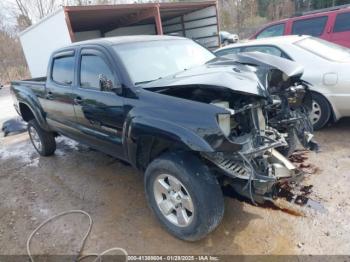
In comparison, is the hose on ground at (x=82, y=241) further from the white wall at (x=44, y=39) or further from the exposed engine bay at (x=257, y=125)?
the white wall at (x=44, y=39)

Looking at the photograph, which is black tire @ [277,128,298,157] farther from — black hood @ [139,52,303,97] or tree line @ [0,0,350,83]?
tree line @ [0,0,350,83]

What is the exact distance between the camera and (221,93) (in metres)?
Answer: 2.81

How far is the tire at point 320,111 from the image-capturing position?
475 cm

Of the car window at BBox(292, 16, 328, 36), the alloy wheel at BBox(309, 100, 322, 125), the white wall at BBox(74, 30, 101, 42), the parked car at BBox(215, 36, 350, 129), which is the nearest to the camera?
the parked car at BBox(215, 36, 350, 129)

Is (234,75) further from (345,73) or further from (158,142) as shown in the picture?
(345,73)

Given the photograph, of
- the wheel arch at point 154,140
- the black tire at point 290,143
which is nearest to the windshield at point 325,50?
the black tire at point 290,143

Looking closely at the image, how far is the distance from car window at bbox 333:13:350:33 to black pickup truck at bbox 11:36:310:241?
16.7ft

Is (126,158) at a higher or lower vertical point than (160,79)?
lower

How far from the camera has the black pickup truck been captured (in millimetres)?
2602

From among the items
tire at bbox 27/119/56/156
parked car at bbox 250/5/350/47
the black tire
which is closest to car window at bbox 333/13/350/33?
parked car at bbox 250/5/350/47

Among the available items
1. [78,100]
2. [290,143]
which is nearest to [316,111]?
[290,143]

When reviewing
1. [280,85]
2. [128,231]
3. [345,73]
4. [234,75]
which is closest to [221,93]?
[234,75]

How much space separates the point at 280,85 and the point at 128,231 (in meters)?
2.22

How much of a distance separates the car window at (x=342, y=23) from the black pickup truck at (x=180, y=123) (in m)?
5.09
